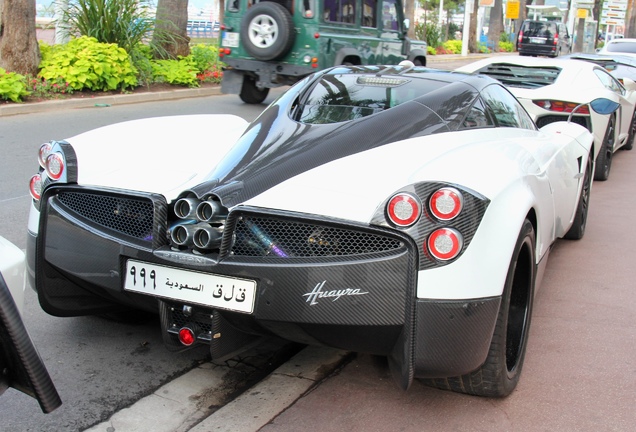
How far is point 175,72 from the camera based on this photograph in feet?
48.6

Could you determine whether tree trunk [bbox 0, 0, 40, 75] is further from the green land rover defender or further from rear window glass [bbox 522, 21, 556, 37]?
rear window glass [bbox 522, 21, 556, 37]

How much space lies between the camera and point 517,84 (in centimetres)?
808

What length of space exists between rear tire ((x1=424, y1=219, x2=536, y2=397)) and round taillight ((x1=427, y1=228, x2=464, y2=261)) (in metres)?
0.36

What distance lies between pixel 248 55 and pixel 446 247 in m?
11.1

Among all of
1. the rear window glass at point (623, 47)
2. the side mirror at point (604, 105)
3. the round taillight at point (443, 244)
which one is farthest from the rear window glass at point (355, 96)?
the rear window glass at point (623, 47)

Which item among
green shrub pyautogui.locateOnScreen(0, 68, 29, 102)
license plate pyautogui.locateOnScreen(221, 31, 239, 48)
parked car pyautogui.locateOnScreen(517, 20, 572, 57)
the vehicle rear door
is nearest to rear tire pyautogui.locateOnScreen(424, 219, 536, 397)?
green shrub pyautogui.locateOnScreen(0, 68, 29, 102)

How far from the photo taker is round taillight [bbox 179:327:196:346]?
9.77ft

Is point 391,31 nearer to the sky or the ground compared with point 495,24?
nearer to the ground

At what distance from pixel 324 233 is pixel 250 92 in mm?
11570

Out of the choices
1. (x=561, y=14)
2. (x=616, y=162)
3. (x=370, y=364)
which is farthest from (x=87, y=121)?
(x=561, y=14)

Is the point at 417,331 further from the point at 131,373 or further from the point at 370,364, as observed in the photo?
the point at 131,373

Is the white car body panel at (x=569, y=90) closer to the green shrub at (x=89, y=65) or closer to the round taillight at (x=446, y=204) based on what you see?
the round taillight at (x=446, y=204)

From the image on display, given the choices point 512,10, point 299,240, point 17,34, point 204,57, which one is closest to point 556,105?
point 299,240

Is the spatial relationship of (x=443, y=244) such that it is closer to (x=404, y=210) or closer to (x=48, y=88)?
(x=404, y=210)
